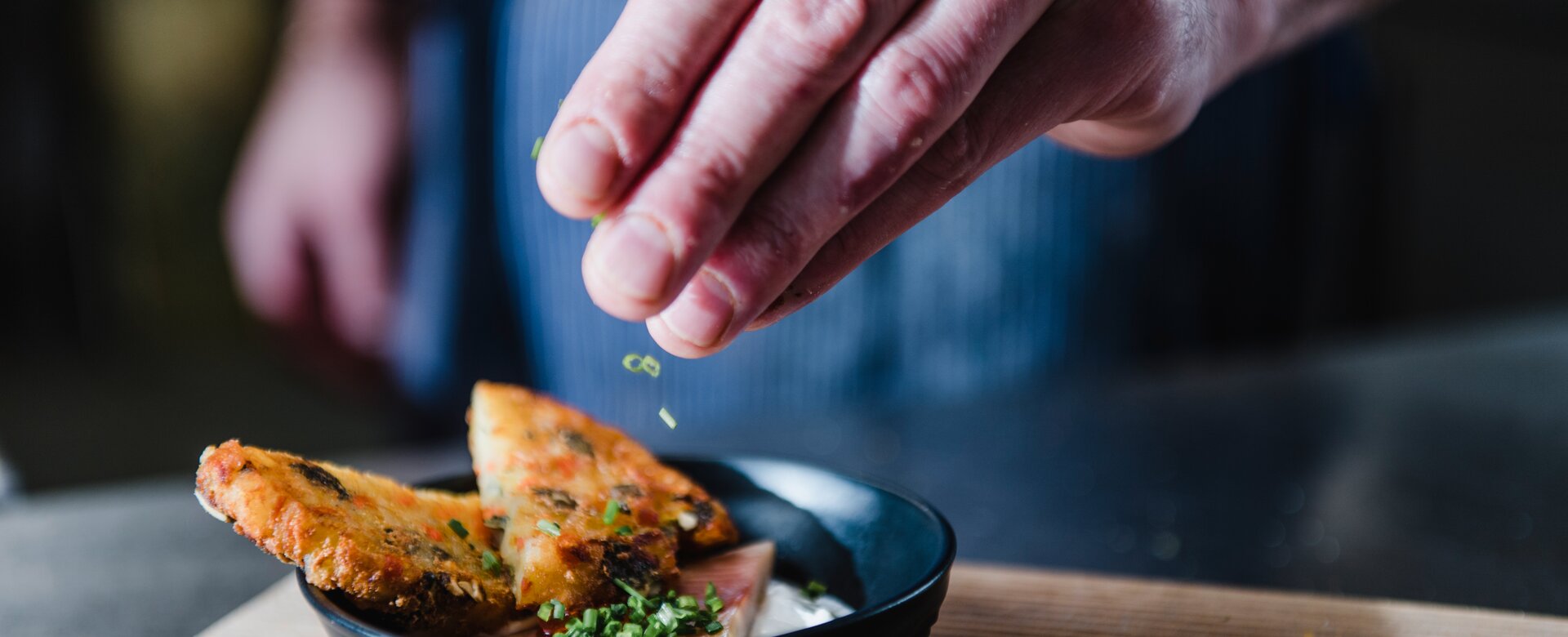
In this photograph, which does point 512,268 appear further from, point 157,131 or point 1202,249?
point 157,131

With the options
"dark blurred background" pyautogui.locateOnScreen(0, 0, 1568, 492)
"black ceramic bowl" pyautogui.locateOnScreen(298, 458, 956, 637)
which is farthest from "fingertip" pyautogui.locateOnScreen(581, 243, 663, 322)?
"dark blurred background" pyautogui.locateOnScreen(0, 0, 1568, 492)

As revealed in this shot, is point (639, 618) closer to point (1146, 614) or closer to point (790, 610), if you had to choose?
point (790, 610)

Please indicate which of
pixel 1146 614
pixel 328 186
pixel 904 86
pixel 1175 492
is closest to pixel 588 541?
pixel 904 86

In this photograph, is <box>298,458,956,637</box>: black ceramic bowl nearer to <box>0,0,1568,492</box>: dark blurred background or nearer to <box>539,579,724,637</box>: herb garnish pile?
<box>539,579,724,637</box>: herb garnish pile

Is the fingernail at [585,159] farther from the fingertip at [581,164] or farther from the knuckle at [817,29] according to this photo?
the knuckle at [817,29]

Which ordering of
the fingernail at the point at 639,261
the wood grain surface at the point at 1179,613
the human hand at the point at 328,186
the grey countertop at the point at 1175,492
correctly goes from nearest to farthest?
the fingernail at the point at 639,261, the wood grain surface at the point at 1179,613, the grey countertop at the point at 1175,492, the human hand at the point at 328,186

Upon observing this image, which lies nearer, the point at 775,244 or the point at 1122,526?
the point at 775,244

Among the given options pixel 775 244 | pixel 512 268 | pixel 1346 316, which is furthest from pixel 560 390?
pixel 1346 316

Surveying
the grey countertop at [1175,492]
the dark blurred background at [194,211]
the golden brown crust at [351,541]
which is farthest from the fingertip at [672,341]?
the dark blurred background at [194,211]
